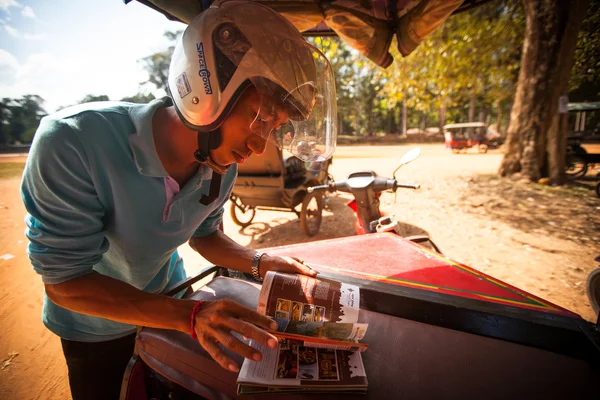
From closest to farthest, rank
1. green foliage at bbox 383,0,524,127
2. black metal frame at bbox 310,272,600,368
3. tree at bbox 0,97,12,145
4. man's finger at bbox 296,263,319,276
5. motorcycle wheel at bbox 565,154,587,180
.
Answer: black metal frame at bbox 310,272,600,368
man's finger at bbox 296,263,319,276
tree at bbox 0,97,12,145
green foliage at bbox 383,0,524,127
motorcycle wheel at bbox 565,154,587,180

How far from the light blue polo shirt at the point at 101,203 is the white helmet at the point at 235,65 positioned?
0.72 feet

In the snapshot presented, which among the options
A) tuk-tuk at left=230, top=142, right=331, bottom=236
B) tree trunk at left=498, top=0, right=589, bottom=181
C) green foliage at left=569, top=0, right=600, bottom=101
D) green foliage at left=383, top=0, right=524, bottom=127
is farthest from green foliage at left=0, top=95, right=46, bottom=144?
green foliage at left=569, top=0, right=600, bottom=101

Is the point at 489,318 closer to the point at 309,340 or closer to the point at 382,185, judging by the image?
the point at 309,340

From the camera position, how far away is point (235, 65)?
3.72 ft

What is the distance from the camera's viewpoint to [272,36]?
1151mm

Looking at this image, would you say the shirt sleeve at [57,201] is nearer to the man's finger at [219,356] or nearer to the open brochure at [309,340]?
the man's finger at [219,356]

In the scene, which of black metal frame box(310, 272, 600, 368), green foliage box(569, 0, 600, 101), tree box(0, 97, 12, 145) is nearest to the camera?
black metal frame box(310, 272, 600, 368)

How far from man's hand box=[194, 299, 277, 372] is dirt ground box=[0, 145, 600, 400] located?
2.20m

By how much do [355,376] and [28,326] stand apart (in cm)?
358

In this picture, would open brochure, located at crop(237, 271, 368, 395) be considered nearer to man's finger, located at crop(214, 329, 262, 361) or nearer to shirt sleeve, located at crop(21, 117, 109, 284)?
man's finger, located at crop(214, 329, 262, 361)

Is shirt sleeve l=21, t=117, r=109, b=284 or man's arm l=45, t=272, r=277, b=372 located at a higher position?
shirt sleeve l=21, t=117, r=109, b=284

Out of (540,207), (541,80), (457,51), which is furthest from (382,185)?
(541,80)

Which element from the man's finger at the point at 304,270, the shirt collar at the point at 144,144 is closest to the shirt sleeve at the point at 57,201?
the shirt collar at the point at 144,144

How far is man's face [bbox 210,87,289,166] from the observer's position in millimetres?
1171
